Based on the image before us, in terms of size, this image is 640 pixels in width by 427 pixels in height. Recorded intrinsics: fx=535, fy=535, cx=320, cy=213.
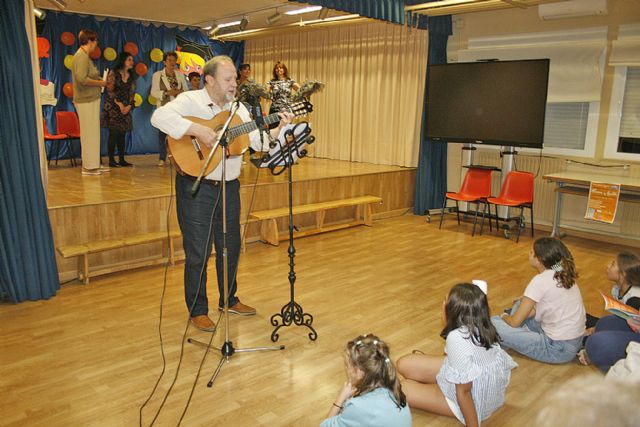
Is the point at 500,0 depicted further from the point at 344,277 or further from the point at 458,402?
the point at 458,402

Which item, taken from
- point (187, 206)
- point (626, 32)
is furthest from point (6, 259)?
point (626, 32)

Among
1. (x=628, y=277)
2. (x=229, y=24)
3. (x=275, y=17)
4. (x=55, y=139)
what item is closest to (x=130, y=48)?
(x=229, y=24)

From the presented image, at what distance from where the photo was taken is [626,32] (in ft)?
18.7

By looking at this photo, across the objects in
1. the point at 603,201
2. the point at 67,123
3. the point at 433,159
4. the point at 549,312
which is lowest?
the point at 549,312

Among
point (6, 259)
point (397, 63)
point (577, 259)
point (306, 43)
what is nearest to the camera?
point (6, 259)

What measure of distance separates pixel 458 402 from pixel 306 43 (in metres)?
7.80

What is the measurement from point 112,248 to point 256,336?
5.79 feet

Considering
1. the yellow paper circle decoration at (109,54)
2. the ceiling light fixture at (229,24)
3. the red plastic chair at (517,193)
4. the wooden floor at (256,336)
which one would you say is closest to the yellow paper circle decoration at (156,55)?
the yellow paper circle decoration at (109,54)

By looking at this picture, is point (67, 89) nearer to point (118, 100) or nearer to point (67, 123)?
point (67, 123)

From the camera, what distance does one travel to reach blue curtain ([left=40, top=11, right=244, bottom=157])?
816cm

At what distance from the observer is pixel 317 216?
6270mm

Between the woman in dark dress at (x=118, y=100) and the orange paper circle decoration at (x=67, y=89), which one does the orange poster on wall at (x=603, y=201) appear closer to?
the woman in dark dress at (x=118, y=100)

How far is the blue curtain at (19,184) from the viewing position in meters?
3.69

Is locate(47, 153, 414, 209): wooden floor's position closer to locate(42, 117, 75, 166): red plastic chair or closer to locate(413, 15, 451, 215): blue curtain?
locate(42, 117, 75, 166): red plastic chair
